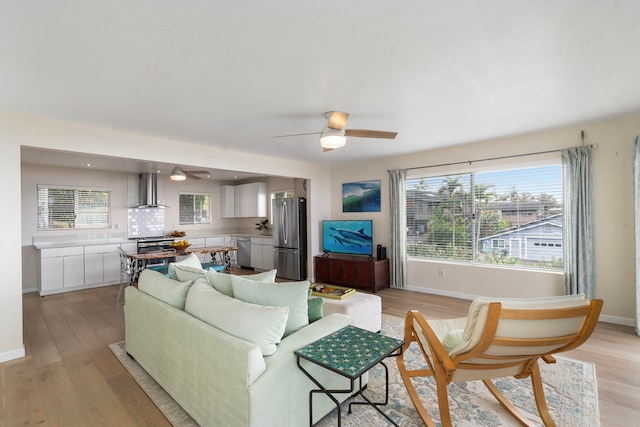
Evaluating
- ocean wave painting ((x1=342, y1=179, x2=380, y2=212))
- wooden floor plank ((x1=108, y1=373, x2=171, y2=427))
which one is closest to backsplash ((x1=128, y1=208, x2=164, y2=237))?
ocean wave painting ((x1=342, y1=179, x2=380, y2=212))

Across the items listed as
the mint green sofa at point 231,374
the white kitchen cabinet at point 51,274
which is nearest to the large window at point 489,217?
the mint green sofa at point 231,374

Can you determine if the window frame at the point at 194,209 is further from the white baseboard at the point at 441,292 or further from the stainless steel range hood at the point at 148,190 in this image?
the white baseboard at the point at 441,292

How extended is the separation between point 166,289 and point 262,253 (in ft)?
16.0

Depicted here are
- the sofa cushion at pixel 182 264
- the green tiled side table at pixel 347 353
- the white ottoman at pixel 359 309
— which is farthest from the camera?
the white ottoman at pixel 359 309

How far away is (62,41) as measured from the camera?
1823 millimetres

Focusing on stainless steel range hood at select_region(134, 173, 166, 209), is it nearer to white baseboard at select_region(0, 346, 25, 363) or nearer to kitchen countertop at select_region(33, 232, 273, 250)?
kitchen countertop at select_region(33, 232, 273, 250)

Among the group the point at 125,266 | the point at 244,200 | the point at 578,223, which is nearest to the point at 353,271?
the point at 578,223

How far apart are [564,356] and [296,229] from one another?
14.9ft

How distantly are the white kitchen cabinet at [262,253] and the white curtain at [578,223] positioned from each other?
17.8 ft

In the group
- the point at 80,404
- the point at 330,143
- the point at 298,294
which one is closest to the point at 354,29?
the point at 330,143

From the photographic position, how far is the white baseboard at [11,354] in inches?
112

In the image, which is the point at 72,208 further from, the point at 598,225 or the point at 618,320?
the point at 618,320

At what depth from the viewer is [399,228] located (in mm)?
5418

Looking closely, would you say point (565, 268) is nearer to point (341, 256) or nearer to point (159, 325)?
point (341, 256)
